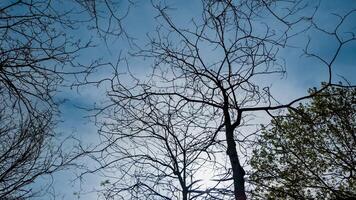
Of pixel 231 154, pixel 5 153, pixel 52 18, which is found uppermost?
pixel 5 153

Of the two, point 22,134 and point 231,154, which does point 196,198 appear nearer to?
point 231,154

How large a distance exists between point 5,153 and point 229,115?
5.54 m

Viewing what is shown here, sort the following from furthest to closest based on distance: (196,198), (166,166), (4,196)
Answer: (4,196) < (166,166) < (196,198)

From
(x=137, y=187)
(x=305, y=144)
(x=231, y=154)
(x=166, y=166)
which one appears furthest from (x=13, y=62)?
(x=305, y=144)

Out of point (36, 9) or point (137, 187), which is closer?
point (36, 9)

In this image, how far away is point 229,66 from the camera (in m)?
5.42

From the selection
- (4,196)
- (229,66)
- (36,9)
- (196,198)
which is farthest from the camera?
(4,196)

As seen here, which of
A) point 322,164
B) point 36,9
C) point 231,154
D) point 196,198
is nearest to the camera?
point 36,9

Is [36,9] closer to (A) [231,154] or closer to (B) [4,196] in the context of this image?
(A) [231,154]

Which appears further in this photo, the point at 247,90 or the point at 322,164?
the point at 322,164

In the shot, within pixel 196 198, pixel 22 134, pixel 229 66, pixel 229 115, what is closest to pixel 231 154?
pixel 229 115

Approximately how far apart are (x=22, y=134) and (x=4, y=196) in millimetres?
1331

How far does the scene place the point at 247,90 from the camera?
18.0ft

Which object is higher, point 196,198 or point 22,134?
point 22,134
